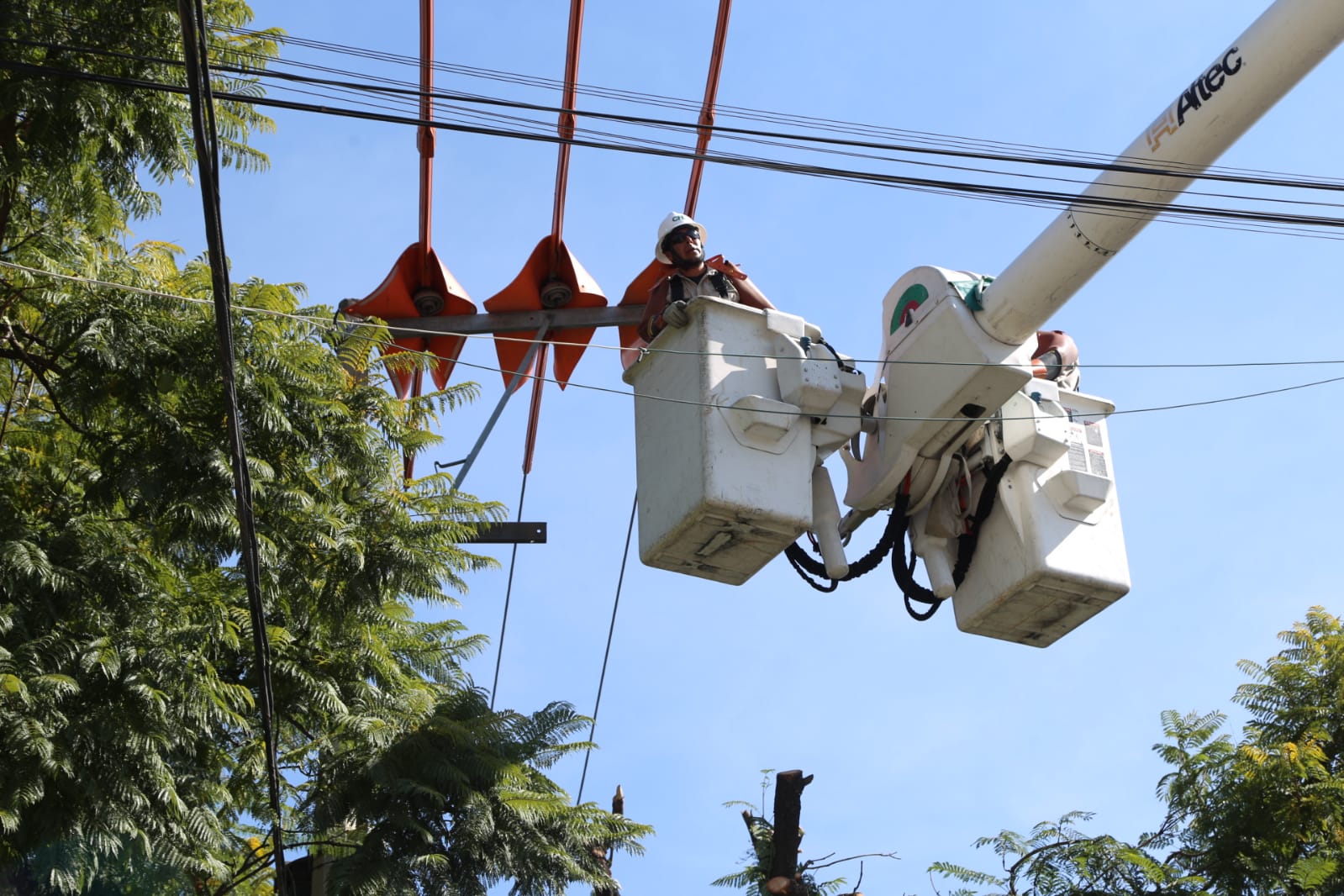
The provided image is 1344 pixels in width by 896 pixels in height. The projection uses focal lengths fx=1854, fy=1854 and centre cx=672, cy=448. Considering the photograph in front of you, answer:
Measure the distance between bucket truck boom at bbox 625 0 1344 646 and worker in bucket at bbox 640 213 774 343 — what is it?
393mm

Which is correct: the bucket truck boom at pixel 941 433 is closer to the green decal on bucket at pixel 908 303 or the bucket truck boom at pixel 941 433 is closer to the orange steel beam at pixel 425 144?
the green decal on bucket at pixel 908 303

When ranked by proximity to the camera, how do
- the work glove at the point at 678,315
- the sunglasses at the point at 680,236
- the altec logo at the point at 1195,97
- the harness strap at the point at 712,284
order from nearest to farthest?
the altec logo at the point at 1195,97 < the work glove at the point at 678,315 < the harness strap at the point at 712,284 < the sunglasses at the point at 680,236

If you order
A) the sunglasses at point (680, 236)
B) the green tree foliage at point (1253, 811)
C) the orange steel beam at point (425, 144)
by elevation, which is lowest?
the green tree foliage at point (1253, 811)

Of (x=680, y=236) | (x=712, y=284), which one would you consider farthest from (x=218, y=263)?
(x=680, y=236)

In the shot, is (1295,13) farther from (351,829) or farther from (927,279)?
(351,829)

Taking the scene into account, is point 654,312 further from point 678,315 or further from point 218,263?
point 218,263

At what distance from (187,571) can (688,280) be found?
3.64 meters

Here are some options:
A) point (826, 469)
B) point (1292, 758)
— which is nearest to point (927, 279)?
point (826, 469)

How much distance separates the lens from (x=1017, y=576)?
357 inches

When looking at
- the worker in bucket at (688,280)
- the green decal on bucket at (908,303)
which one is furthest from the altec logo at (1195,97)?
the worker in bucket at (688,280)

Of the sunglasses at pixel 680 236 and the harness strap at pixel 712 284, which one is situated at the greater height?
the sunglasses at pixel 680 236

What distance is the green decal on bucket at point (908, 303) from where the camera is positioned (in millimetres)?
9188

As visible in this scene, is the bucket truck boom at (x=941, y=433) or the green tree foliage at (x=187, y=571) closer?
the bucket truck boom at (x=941, y=433)

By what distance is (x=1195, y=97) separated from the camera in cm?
754
